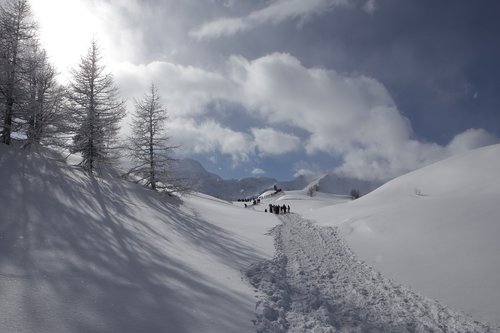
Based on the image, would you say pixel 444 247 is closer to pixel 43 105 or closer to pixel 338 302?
pixel 338 302

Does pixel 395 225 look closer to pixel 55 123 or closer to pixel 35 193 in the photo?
pixel 35 193

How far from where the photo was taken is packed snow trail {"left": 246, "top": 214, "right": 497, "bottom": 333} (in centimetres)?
691

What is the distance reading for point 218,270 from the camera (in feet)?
32.3

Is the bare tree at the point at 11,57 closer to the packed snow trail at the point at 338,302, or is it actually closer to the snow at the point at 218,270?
the snow at the point at 218,270

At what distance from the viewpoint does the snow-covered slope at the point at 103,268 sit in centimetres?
552

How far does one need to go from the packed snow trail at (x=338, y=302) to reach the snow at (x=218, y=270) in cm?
4

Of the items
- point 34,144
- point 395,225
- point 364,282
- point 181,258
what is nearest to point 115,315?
point 181,258

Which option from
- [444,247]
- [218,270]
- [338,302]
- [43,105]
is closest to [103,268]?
[218,270]

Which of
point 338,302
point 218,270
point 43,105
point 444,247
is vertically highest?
point 43,105

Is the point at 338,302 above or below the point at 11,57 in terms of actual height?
below

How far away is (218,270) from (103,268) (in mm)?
3684

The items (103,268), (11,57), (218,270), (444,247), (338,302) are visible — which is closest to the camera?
(103,268)

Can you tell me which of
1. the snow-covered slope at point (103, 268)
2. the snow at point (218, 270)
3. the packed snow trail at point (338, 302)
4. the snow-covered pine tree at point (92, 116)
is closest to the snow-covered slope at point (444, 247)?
the snow at point (218, 270)

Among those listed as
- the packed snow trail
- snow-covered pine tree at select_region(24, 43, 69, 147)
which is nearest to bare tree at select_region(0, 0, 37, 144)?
snow-covered pine tree at select_region(24, 43, 69, 147)
